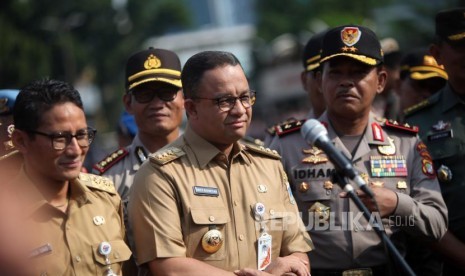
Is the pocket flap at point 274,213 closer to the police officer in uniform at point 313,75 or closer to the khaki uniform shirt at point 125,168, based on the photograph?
the khaki uniform shirt at point 125,168

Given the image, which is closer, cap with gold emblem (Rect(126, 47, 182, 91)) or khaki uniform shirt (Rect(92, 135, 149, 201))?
khaki uniform shirt (Rect(92, 135, 149, 201))

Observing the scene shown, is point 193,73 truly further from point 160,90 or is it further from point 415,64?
point 415,64

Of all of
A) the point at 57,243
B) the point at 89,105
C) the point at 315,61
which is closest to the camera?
the point at 57,243

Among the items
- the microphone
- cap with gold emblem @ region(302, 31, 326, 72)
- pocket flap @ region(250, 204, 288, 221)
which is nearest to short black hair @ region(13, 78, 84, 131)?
pocket flap @ region(250, 204, 288, 221)

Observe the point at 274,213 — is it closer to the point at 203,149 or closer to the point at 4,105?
the point at 203,149

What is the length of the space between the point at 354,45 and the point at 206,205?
1.63 metres

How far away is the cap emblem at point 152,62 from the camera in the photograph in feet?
23.4

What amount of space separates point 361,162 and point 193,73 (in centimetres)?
140

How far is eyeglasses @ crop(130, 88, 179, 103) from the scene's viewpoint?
7098mm

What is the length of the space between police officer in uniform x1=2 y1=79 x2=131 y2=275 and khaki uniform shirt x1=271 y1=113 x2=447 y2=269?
1.38 metres

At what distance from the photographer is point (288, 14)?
3056 inches

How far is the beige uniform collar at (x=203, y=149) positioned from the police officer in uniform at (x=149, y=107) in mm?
1548

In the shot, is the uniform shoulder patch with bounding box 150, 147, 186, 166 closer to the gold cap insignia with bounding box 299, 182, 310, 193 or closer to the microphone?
the microphone

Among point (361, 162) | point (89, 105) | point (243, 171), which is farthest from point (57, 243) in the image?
point (89, 105)
